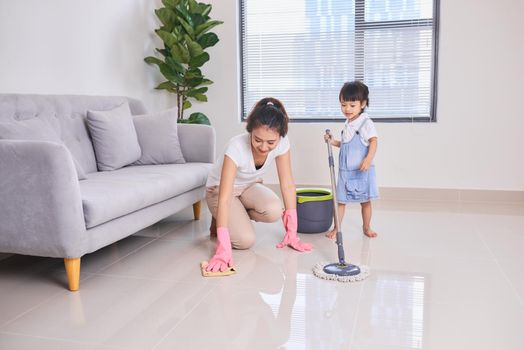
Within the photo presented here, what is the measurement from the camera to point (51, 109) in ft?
8.96

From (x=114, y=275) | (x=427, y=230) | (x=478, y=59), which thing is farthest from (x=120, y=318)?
(x=478, y=59)

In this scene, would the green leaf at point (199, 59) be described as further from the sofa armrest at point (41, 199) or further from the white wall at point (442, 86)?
the sofa armrest at point (41, 199)

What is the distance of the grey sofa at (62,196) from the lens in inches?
76.9

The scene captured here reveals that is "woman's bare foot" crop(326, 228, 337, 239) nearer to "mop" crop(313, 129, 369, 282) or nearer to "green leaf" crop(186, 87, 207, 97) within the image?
"mop" crop(313, 129, 369, 282)

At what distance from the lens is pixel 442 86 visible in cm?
391

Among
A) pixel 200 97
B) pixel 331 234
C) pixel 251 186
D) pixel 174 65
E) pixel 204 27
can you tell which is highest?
pixel 204 27

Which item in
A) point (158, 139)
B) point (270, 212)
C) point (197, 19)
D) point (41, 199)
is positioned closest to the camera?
point (41, 199)

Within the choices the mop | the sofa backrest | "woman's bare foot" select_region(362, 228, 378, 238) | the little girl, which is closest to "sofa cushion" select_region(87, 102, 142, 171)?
the sofa backrest

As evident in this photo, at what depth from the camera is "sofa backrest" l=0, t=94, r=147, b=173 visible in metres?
2.48

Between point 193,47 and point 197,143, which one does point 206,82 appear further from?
point 197,143

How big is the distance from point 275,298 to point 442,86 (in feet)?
8.77

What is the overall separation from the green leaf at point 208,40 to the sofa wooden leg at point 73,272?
2459 mm

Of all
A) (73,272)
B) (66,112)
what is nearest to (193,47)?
(66,112)

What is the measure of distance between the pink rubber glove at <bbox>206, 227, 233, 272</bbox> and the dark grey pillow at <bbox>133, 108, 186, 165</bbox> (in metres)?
1.03
